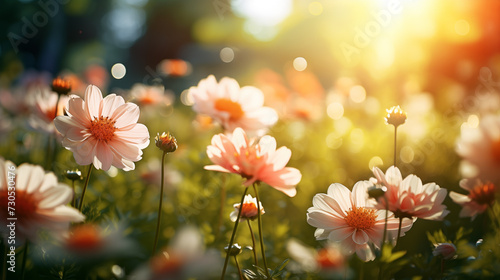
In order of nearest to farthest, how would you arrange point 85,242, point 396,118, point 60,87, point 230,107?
point 85,242
point 396,118
point 60,87
point 230,107

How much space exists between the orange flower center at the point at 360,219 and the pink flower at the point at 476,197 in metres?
0.21

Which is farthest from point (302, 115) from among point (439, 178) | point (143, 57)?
point (143, 57)

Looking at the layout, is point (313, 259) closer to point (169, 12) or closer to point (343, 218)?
point (343, 218)

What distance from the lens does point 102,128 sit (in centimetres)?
87

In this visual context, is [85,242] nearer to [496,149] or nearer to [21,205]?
[21,205]

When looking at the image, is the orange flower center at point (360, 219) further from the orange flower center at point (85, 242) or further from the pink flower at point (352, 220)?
the orange flower center at point (85, 242)

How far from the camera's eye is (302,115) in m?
2.36

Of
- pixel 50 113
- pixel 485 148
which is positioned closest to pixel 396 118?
pixel 485 148

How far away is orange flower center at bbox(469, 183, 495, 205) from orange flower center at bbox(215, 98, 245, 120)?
673 millimetres

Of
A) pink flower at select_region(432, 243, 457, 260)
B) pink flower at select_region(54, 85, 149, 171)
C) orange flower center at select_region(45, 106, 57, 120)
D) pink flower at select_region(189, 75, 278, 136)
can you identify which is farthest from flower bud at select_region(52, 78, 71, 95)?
pink flower at select_region(432, 243, 457, 260)

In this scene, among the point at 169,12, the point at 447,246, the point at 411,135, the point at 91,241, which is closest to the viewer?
the point at 91,241

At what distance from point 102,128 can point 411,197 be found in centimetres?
58

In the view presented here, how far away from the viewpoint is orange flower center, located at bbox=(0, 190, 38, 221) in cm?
67

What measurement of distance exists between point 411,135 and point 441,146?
0.22 meters
